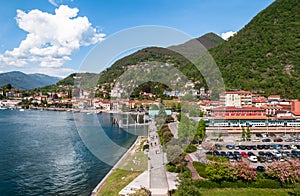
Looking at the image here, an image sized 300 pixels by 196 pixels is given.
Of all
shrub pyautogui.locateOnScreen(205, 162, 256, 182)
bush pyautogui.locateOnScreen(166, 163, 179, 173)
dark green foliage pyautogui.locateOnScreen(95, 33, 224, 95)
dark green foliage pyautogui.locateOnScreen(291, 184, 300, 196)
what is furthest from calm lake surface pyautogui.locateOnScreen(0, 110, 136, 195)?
dark green foliage pyautogui.locateOnScreen(95, 33, 224, 95)

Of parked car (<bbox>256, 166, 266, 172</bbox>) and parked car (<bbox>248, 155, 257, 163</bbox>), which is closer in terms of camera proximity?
parked car (<bbox>256, 166, 266, 172</bbox>)

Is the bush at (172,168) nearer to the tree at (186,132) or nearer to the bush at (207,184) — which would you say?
the bush at (207,184)

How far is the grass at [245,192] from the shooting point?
5.95m

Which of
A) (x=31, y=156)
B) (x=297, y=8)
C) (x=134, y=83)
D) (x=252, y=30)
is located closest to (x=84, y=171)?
(x=31, y=156)

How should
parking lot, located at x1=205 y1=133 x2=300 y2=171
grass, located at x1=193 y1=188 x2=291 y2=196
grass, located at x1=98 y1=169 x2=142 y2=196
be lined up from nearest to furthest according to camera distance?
grass, located at x1=193 y1=188 x2=291 y2=196 → grass, located at x1=98 y1=169 x2=142 y2=196 → parking lot, located at x1=205 y1=133 x2=300 y2=171

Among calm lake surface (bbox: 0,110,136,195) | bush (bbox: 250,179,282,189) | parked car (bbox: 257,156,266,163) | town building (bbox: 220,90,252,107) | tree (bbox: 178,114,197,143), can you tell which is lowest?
calm lake surface (bbox: 0,110,136,195)

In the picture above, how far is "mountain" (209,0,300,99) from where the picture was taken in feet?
84.0

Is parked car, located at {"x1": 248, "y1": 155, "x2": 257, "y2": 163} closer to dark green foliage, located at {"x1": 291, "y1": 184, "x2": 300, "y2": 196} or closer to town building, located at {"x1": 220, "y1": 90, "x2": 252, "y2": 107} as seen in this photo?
dark green foliage, located at {"x1": 291, "y1": 184, "x2": 300, "y2": 196}

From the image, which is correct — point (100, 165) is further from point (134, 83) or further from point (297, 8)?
point (297, 8)

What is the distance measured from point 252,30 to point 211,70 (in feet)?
35.9

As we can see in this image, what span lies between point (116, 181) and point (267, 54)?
1140 inches

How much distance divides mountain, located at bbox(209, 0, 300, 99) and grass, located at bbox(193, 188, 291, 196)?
19.2 metres

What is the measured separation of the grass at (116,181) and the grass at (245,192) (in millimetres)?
2145

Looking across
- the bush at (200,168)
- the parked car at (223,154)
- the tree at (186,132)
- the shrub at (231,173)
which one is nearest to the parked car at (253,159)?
the parked car at (223,154)
